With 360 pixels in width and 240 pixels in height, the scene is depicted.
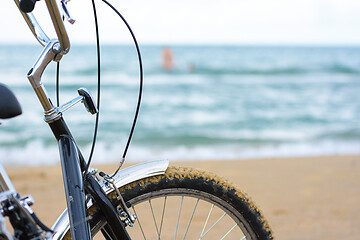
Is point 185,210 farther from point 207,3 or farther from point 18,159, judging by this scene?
point 207,3

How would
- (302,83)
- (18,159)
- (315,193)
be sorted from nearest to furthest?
(315,193) < (18,159) < (302,83)

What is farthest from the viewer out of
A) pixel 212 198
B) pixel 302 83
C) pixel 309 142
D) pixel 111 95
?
pixel 302 83

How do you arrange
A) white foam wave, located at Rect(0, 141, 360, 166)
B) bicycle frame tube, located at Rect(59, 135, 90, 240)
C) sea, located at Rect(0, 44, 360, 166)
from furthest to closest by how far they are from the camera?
sea, located at Rect(0, 44, 360, 166)
white foam wave, located at Rect(0, 141, 360, 166)
bicycle frame tube, located at Rect(59, 135, 90, 240)

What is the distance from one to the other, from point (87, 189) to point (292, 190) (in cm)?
323

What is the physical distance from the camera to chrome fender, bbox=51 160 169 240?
1.21 m

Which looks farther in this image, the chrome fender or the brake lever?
the chrome fender

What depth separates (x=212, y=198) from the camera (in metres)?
1.33

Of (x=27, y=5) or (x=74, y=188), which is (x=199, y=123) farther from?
(x=27, y=5)

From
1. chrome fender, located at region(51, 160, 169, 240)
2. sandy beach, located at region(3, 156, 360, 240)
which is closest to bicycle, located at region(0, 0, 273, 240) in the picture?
chrome fender, located at region(51, 160, 169, 240)

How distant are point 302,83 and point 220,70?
223 inches

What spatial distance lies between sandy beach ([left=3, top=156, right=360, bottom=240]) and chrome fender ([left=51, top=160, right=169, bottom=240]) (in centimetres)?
188

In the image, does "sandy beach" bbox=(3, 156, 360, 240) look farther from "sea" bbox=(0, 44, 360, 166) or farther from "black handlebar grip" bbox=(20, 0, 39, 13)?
"black handlebar grip" bbox=(20, 0, 39, 13)

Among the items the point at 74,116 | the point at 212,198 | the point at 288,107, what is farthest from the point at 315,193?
the point at 288,107

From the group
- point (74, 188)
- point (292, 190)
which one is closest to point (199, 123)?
point (292, 190)
